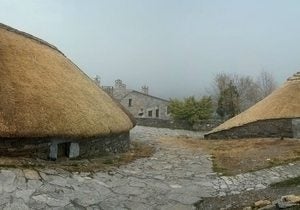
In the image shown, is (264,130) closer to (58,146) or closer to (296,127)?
(296,127)

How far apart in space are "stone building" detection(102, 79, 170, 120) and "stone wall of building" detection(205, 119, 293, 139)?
2457 cm

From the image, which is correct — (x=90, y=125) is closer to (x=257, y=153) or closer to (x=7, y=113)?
(x=7, y=113)

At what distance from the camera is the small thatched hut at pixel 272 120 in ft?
65.6

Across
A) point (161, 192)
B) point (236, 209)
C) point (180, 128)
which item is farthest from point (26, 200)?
point (180, 128)

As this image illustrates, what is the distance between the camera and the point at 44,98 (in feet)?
35.7

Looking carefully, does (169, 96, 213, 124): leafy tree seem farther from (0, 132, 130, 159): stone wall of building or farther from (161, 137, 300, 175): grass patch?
(0, 132, 130, 159): stone wall of building

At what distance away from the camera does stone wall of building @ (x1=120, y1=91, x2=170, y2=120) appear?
46875 millimetres

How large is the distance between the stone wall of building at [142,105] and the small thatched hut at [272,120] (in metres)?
24.2

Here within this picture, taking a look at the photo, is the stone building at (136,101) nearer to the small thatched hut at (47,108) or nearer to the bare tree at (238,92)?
the bare tree at (238,92)

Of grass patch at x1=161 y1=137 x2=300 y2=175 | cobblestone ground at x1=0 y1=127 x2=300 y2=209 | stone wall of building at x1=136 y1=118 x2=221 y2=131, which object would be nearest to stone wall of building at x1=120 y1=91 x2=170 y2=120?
stone wall of building at x1=136 y1=118 x2=221 y2=131

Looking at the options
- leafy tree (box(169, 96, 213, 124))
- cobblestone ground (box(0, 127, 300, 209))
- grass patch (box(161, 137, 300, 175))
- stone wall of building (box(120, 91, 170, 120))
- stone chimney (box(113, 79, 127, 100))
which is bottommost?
cobblestone ground (box(0, 127, 300, 209))

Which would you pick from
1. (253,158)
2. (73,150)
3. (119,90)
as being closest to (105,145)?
(73,150)

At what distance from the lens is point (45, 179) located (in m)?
8.30

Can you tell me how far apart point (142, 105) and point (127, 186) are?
38.7 meters
